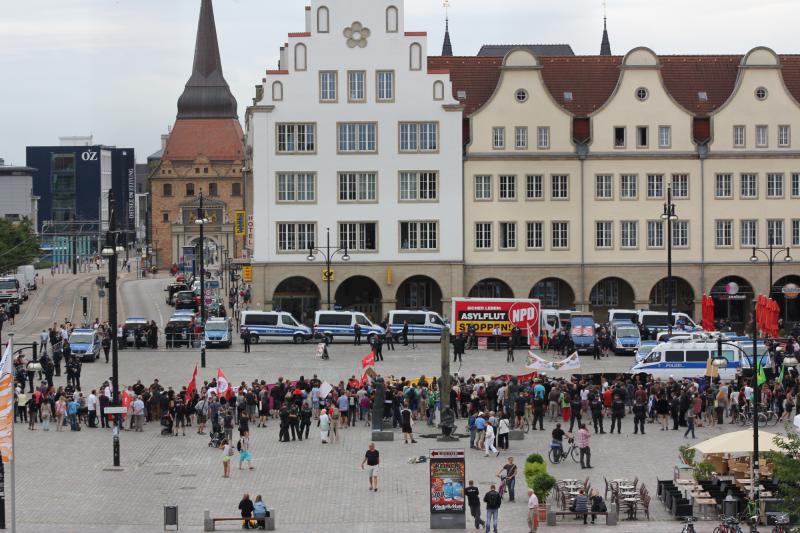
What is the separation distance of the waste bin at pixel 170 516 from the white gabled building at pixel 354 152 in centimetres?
4563

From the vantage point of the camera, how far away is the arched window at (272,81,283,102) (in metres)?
79.3

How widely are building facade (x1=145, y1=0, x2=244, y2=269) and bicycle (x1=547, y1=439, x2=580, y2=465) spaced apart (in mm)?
135769

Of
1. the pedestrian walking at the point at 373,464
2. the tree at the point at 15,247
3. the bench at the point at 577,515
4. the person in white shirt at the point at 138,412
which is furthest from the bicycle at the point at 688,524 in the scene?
the tree at the point at 15,247

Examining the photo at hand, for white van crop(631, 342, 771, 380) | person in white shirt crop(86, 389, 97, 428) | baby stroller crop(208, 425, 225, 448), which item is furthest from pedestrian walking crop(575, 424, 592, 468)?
person in white shirt crop(86, 389, 97, 428)

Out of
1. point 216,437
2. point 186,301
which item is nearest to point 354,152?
point 186,301

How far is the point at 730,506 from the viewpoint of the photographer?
3497cm

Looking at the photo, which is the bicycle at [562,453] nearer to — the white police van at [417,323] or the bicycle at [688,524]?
the bicycle at [688,524]

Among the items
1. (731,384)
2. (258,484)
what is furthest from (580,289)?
(258,484)

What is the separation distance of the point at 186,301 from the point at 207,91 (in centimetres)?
10567

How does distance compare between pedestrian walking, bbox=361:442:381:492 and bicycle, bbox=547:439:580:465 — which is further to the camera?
bicycle, bbox=547:439:580:465

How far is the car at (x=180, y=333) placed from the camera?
231 ft

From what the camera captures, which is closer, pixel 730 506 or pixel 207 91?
pixel 730 506

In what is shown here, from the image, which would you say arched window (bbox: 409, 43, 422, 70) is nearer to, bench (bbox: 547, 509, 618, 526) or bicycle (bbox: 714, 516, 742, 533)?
bench (bbox: 547, 509, 618, 526)

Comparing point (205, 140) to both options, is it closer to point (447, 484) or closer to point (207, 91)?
point (207, 91)
